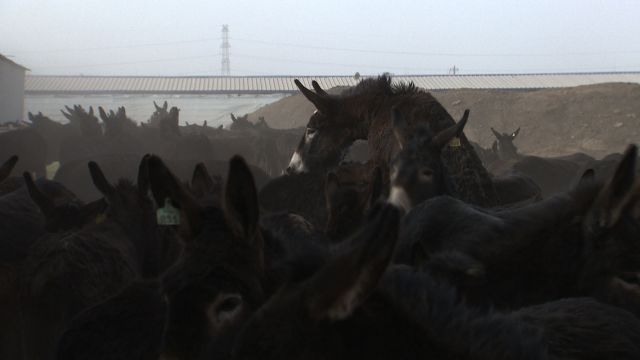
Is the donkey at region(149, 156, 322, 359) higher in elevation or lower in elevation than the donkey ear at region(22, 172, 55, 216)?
higher

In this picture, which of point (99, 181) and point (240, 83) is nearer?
point (99, 181)

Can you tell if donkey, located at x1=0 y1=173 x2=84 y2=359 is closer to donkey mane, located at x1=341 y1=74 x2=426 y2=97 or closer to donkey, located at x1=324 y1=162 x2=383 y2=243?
donkey, located at x1=324 y1=162 x2=383 y2=243

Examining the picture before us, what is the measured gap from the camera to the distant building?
1471 inches

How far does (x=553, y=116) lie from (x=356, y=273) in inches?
1523

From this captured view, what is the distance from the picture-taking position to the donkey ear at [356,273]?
1521mm

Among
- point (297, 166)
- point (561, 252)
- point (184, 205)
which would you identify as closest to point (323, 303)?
point (184, 205)

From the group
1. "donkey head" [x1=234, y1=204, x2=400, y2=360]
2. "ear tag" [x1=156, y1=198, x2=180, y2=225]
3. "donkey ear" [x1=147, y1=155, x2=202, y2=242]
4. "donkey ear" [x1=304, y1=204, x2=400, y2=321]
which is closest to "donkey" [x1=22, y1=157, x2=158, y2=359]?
"ear tag" [x1=156, y1=198, x2=180, y2=225]

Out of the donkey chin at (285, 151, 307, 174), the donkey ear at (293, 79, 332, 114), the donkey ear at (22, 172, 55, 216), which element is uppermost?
the donkey ear at (293, 79, 332, 114)

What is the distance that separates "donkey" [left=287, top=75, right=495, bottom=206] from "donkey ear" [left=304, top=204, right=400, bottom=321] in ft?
14.9

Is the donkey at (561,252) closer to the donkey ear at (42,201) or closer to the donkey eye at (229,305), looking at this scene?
the donkey eye at (229,305)

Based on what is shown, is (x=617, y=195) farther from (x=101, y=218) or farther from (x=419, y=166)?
(x=101, y=218)

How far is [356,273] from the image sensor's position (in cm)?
155

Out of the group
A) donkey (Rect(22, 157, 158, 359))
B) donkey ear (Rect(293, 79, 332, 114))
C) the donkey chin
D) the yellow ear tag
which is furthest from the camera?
the donkey chin

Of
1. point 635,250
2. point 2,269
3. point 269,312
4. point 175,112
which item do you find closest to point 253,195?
point 269,312
